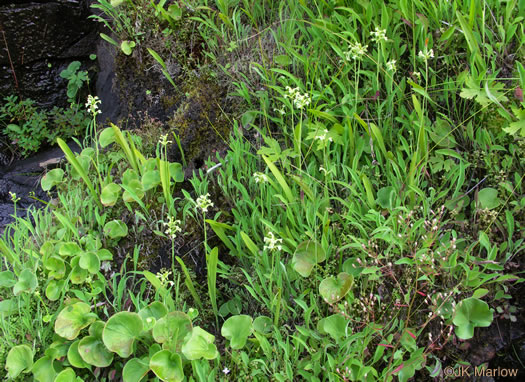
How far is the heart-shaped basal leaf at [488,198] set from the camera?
201cm

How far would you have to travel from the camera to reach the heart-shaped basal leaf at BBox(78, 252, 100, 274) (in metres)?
2.10

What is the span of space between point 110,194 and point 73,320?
725 millimetres

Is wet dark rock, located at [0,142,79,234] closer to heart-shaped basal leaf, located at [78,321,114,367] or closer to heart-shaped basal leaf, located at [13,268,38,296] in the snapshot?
heart-shaped basal leaf, located at [13,268,38,296]

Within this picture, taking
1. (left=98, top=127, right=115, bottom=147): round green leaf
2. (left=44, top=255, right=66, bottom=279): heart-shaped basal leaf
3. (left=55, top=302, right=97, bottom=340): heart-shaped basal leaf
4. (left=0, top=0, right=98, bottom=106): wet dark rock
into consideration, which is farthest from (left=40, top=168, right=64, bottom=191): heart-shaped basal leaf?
(left=0, top=0, right=98, bottom=106): wet dark rock

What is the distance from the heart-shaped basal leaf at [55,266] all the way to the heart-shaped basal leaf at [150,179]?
535 mm

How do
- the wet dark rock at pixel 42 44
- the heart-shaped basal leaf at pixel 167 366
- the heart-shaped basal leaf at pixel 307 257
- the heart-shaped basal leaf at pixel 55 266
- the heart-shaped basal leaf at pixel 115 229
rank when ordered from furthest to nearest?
the wet dark rock at pixel 42 44 → the heart-shaped basal leaf at pixel 115 229 → the heart-shaped basal leaf at pixel 55 266 → the heart-shaped basal leaf at pixel 307 257 → the heart-shaped basal leaf at pixel 167 366

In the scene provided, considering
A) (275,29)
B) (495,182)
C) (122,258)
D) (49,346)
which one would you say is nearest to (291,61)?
(275,29)

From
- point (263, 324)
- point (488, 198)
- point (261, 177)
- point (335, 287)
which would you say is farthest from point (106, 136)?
point (488, 198)

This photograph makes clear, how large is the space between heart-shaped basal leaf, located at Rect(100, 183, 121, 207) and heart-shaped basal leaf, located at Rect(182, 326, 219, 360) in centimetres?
93

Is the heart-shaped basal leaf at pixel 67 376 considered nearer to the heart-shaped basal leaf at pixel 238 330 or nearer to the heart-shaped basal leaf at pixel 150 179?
the heart-shaped basal leaf at pixel 238 330

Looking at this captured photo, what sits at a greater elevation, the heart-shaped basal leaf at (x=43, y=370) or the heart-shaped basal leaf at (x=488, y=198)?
the heart-shaped basal leaf at (x=488, y=198)

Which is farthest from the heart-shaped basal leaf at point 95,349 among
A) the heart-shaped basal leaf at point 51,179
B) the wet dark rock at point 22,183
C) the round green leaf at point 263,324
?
the wet dark rock at point 22,183

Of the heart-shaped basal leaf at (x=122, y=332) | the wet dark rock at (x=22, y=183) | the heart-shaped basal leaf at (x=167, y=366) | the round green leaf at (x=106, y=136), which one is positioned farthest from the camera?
the wet dark rock at (x=22, y=183)

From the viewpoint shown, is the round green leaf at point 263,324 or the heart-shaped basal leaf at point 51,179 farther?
the heart-shaped basal leaf at point 51,179
